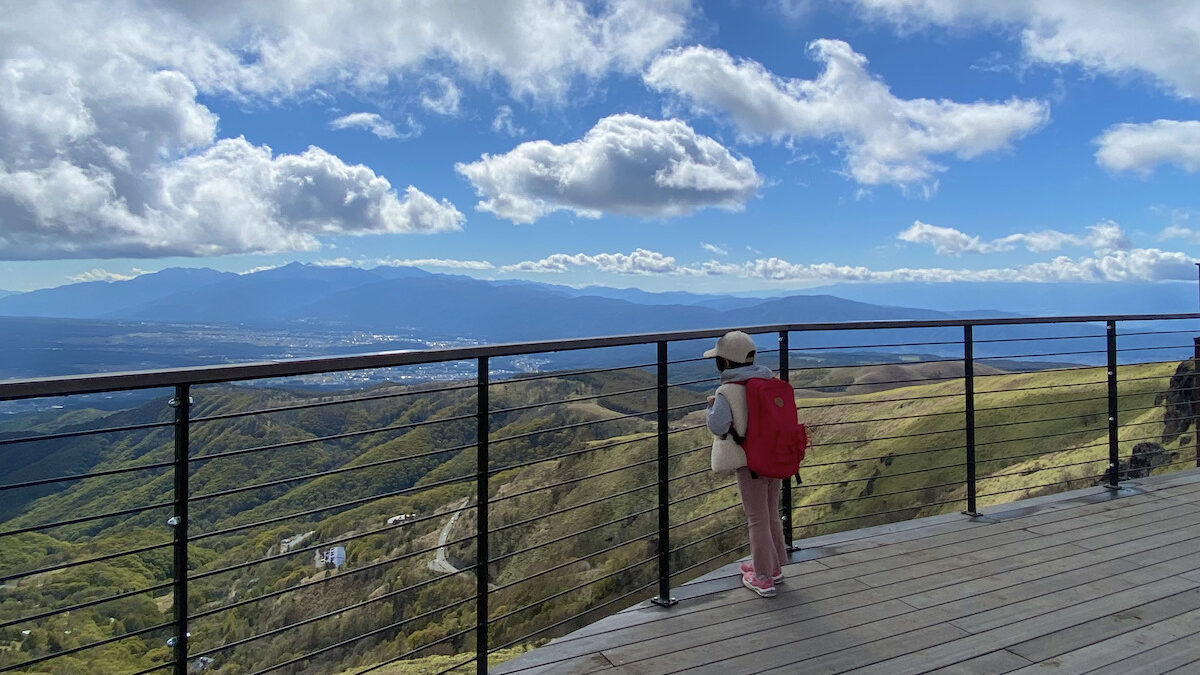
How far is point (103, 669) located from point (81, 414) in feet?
250

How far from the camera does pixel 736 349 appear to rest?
138 inches

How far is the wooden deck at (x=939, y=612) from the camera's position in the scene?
2.99 metres

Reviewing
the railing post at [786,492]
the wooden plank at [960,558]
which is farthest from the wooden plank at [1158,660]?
the railing post at [786,492]

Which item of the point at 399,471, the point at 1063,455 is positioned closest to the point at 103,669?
the point at 399,471

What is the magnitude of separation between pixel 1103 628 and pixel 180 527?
362 centimetres

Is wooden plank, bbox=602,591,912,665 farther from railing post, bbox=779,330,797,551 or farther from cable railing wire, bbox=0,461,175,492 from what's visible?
cable railing wire, bbox=0,461,175,492

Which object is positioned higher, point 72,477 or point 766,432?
point 72,477

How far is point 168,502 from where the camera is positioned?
2.19 meters

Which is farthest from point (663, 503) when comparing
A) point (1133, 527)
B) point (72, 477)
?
point (1133, 527)

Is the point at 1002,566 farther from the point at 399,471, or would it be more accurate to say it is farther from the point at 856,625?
the point at 399,471

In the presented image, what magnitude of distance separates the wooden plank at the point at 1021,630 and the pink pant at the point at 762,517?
797 millimetres

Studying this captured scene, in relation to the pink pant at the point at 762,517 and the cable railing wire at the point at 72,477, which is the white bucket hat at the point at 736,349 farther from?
the cable railing wire at the point at 72,477

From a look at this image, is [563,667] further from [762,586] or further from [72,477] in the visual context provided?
[72,477]

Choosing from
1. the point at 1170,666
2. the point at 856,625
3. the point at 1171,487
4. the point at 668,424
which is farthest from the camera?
the point at 1171,487
